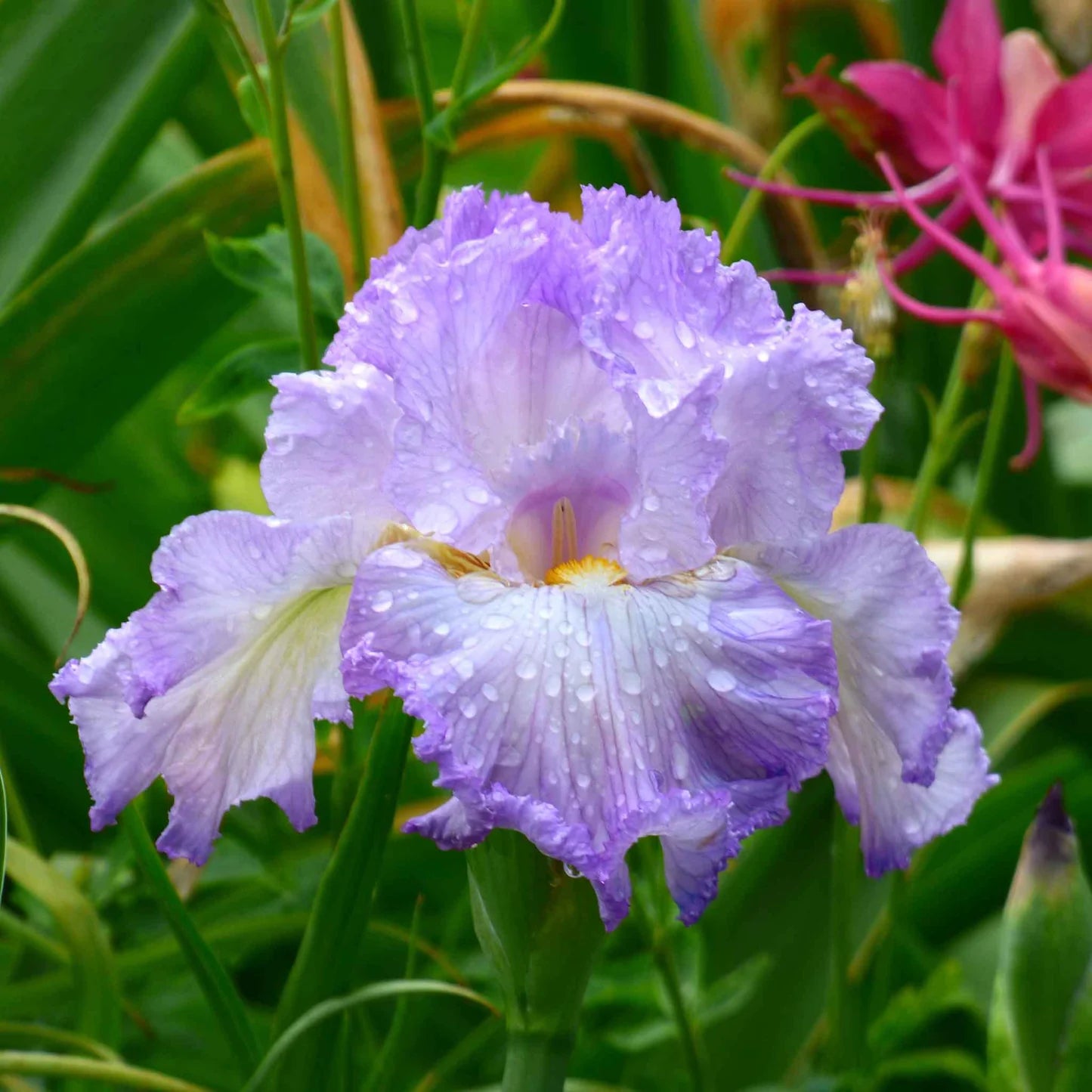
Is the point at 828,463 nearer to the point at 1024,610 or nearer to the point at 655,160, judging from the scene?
the point at 1024,610

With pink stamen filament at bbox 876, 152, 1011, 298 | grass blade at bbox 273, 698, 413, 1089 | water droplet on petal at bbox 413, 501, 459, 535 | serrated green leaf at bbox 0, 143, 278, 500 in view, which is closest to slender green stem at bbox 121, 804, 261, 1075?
grass blade at bbox 273, 698, 413, 1089

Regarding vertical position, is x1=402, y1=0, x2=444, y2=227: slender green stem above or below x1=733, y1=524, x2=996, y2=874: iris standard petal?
above

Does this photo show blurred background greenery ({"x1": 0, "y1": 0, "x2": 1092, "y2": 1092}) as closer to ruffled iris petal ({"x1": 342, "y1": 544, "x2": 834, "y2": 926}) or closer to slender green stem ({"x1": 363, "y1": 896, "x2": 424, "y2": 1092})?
slender green stem ({"x1": 363, "y1": 896, "x2": 424, "y2": 1092})

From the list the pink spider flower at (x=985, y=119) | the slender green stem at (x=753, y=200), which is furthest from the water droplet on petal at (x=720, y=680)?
the pink spider flower at (x=985, y=119)

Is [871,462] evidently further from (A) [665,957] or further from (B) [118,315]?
(B) [118,315]

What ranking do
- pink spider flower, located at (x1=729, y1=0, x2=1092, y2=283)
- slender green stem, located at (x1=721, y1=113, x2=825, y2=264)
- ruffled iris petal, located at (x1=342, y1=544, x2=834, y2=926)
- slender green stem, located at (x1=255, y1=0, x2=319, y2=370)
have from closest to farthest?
1. ruffled iris petal, located at (x1=342, y1=544, x2=834, y2=926)
2. slender green stem, located at (x1=255, y1=0, x2=319, y2=370)
3. slender green stem, located at (x1=721, y1=113, x2=825, y2=264)
4. pink spider flower, located at (x1=729, y1=0, x2=1092, y2=283)

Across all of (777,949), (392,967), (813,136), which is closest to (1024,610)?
(777,949)
